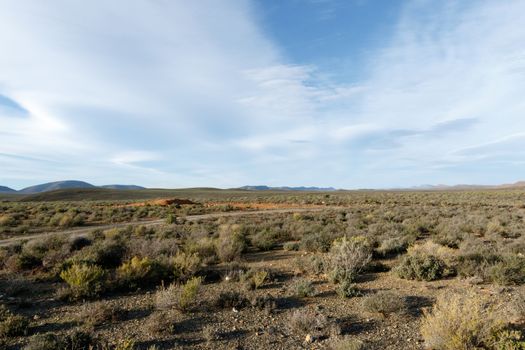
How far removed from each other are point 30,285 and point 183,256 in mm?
4281

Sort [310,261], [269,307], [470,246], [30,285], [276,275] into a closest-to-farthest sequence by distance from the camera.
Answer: [269,307], [30,285], [276,275], [310,261], [470,246]

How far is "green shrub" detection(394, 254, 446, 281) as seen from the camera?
909 cm

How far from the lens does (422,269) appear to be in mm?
9266

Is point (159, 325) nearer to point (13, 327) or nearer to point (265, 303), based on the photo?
point (265, 303)

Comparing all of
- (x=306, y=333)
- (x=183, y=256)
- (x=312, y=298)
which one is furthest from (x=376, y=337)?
(x=183, y=256)

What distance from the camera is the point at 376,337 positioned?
5.88 meters

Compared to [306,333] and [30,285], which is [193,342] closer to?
[306,333]

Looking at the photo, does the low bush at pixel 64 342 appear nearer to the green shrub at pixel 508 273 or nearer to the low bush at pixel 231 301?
the low bush at pixel 231 301

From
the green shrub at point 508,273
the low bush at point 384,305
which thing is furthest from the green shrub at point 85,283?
the green shrub at point 508,273

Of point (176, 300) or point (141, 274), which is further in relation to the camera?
point (141, 274)

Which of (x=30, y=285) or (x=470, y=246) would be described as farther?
(x=470, y=246)

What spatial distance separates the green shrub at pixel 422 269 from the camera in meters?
9.09

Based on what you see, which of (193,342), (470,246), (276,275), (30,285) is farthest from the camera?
(470,246)

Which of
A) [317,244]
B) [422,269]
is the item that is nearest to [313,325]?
[422,269]
